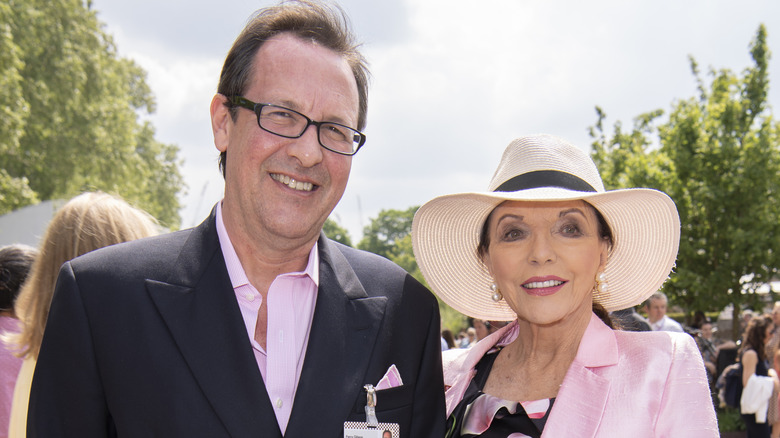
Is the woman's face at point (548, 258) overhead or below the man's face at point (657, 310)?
overhead

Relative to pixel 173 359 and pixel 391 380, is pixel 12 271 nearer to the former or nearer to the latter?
pixel 173 359

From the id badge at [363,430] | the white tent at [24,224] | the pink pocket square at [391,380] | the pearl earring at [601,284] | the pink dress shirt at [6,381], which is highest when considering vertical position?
the pearl earring at [601,284]

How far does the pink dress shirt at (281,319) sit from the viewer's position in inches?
83.2

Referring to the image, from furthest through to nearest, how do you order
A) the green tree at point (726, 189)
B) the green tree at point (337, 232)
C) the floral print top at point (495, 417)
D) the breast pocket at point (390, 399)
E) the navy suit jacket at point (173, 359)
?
the green tree at point (337, 232)
the green tree at point (726, 189)
the floral print top at point (495, 417)
the breast pocket at point (390, 399)
the navy suit jacket at point (173, 359)

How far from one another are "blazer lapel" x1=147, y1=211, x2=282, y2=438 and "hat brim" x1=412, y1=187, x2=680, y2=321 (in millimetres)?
1081

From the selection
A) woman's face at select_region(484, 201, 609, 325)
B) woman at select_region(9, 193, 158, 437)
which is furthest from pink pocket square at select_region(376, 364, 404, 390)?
woman at select_region(9, 193, 158, 437)

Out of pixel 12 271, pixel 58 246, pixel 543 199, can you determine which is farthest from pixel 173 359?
pixel 12 271

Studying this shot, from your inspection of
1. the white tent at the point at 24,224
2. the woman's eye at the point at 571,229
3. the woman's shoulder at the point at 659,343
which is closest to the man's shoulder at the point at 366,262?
→ the woman's eye at the point at 571,229

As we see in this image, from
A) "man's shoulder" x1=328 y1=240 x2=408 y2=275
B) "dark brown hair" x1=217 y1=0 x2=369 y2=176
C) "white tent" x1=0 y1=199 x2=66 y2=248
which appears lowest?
"white tent" x1=0 y1=199 x2=66 y2=248

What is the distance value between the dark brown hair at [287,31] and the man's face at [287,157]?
0.14ft

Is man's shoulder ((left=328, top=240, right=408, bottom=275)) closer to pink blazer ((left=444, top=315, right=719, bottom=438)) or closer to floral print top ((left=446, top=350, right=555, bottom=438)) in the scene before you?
floral print top ((left=446, top=350, right=555, bottom=438))

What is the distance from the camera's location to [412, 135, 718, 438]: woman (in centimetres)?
233

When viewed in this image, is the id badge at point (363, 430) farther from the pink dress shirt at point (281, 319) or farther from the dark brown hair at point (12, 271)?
the dark brown hair at point (12, 271)

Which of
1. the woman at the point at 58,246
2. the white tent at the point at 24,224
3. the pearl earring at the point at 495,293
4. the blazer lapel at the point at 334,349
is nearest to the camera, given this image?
the blazer lapel at the point at 334,349
